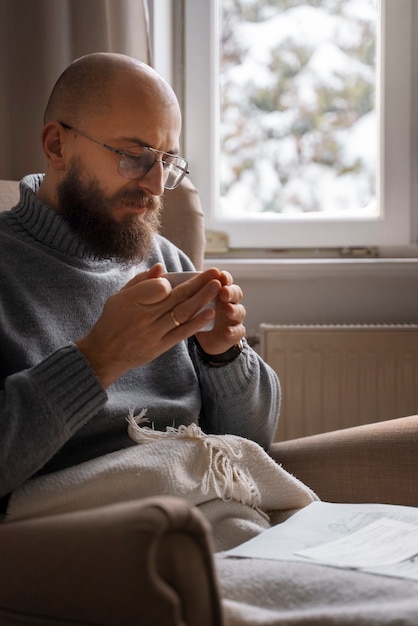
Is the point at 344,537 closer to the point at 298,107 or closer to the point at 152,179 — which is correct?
the point at 152,179

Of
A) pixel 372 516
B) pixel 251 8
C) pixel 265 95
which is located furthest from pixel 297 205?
pixel 372 516

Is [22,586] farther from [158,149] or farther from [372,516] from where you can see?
[158,149]

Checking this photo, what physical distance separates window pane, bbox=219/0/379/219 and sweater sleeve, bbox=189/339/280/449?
117 cm

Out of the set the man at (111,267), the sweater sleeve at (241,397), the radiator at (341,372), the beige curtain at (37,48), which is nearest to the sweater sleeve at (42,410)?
the man at (111,267)

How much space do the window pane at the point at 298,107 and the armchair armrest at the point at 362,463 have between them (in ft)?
4.00

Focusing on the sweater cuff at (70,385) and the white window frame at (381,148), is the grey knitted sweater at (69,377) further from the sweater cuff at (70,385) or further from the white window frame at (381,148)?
the white window frame at (381,148)

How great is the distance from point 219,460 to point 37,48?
122cm

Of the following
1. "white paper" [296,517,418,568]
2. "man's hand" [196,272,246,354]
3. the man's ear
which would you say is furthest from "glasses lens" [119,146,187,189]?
"white paper" [296,517,418,568]

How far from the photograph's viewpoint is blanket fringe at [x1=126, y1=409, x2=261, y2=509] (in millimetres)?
1320

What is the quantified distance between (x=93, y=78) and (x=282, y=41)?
1.26 meters

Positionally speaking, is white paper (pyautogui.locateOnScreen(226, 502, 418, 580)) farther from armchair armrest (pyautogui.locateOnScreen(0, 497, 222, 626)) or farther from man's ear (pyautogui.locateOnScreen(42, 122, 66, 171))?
man's ear (pyautogui.locateOnScreen(42, 122, 66, 171))

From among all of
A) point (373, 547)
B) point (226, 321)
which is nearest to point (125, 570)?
point (373, 547)

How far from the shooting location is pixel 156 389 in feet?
4.91

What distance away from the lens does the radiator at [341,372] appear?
7.68 ft
